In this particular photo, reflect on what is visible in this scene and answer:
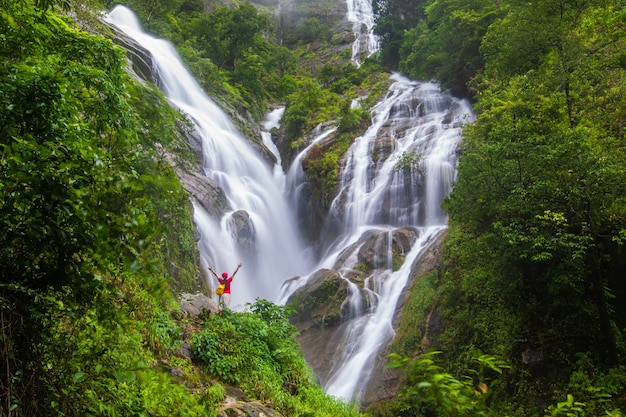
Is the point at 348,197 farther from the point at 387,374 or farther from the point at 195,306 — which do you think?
the point at 195,306

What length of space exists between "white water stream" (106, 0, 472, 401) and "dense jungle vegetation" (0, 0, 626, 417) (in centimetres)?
200

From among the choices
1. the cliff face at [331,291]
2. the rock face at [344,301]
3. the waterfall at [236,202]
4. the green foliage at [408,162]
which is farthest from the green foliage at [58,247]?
the green foliage at [408,162]

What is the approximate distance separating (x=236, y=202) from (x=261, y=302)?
12.3m

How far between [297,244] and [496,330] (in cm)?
1475

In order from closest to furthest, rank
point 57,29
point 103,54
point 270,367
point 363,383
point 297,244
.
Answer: point 57,29 < point 103,54 < point 270,367 < point 363,383 < point 297,244

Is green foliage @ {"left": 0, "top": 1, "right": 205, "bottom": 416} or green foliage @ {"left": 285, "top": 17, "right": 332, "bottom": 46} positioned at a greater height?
green foliage @ {"left": 285, "top": 17, "right": 332, "bottom": 46}


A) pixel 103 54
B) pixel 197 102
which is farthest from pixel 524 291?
pixel 197 102

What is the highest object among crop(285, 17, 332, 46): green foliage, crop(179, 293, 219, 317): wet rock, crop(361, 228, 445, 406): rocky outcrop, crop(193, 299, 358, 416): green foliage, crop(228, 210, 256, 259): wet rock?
crop(285, 17, 332, 46): green foliage

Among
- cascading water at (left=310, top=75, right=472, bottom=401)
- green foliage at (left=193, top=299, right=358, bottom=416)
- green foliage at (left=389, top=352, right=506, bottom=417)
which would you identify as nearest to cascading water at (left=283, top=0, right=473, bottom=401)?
cascading water at (left=310, top=75, right=472, bottom=401)

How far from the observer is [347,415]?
6.65 meters

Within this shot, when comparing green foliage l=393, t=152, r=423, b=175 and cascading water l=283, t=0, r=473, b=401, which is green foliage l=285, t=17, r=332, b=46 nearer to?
cascading water l=283, t=0, r=473, b=401

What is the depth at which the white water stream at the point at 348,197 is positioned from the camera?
43.8ft

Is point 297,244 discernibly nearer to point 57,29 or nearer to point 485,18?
point 485,18

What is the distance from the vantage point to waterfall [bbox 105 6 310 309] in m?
16.9
